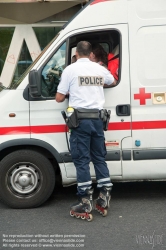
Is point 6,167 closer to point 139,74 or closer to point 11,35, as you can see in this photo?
point 139,74

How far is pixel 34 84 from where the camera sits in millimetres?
5184

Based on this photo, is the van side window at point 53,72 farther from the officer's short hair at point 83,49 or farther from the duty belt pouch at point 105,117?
the duty belt pouch at point 105,117

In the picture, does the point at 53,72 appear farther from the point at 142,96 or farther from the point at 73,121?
the point at 142,96

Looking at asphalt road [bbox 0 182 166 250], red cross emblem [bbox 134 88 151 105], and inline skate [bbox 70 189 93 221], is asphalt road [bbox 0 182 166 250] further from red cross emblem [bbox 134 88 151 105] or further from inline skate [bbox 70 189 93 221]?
red cross emblem [bbox 134 88 151 105]

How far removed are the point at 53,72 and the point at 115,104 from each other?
0.81 meters

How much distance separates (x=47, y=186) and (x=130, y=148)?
1.06 meters

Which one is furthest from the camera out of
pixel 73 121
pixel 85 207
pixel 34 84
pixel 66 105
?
pixel 66 105

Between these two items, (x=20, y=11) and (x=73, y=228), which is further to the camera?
(x=20, y=11)

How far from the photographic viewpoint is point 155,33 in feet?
17.4

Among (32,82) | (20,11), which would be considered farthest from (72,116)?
(20,11)

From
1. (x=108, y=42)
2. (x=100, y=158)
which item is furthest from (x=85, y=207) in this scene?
(x=108, y=42)

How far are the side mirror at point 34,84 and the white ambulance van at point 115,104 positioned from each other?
2cm

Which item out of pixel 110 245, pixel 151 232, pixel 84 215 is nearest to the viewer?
pixel 110 245

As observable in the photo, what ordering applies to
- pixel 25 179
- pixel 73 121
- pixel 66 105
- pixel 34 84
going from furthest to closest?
pixel 25 179 < pixel 66 105 < pixel 34 84 < pixel 73 121
